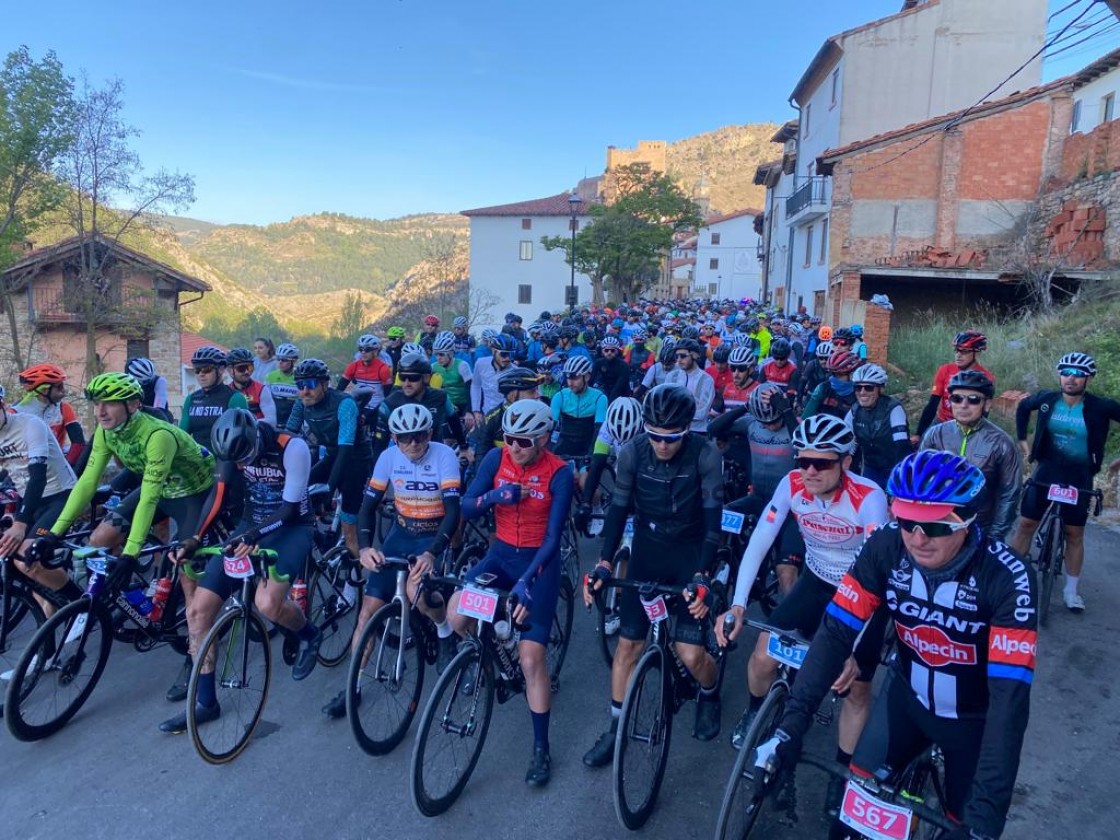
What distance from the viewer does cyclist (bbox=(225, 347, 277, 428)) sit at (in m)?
7.38

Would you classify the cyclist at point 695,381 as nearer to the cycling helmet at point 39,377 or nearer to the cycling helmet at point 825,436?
the cycling helmet at point 825,436

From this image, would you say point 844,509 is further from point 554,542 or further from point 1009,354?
point 1009,354

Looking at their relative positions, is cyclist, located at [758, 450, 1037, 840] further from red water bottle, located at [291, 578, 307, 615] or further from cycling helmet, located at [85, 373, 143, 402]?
cycling helmet, located at [85, 373, 143, 402]

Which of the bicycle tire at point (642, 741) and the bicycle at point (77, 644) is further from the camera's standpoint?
the bicycle at point (77, 644)

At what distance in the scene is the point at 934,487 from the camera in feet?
8.29

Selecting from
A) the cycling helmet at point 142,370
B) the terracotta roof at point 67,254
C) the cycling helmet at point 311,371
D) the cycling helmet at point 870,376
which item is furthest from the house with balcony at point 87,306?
the cycling helmet at point 870,376

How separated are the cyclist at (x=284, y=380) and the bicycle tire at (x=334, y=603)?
9.57ft

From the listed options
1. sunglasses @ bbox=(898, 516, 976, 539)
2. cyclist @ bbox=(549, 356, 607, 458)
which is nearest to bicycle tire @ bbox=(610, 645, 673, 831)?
sunglasses @ bbox=(898, 516, 976, 539)

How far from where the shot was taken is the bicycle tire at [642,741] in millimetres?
3529

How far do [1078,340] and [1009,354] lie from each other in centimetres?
110

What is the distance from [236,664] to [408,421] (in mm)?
1757

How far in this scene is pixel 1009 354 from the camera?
557 inches

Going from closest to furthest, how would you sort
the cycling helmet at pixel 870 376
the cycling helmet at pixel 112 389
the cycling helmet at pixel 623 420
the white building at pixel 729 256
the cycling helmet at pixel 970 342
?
the cycling helmet at pixel 112 389
the cycling helmet at pixel 623 420
the cycling helmet at pixel 870 376
the cycling helmet at pixel 970 342
the white building at pixel 729 256

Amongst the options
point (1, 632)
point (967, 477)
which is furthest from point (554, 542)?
point (1, 632)
